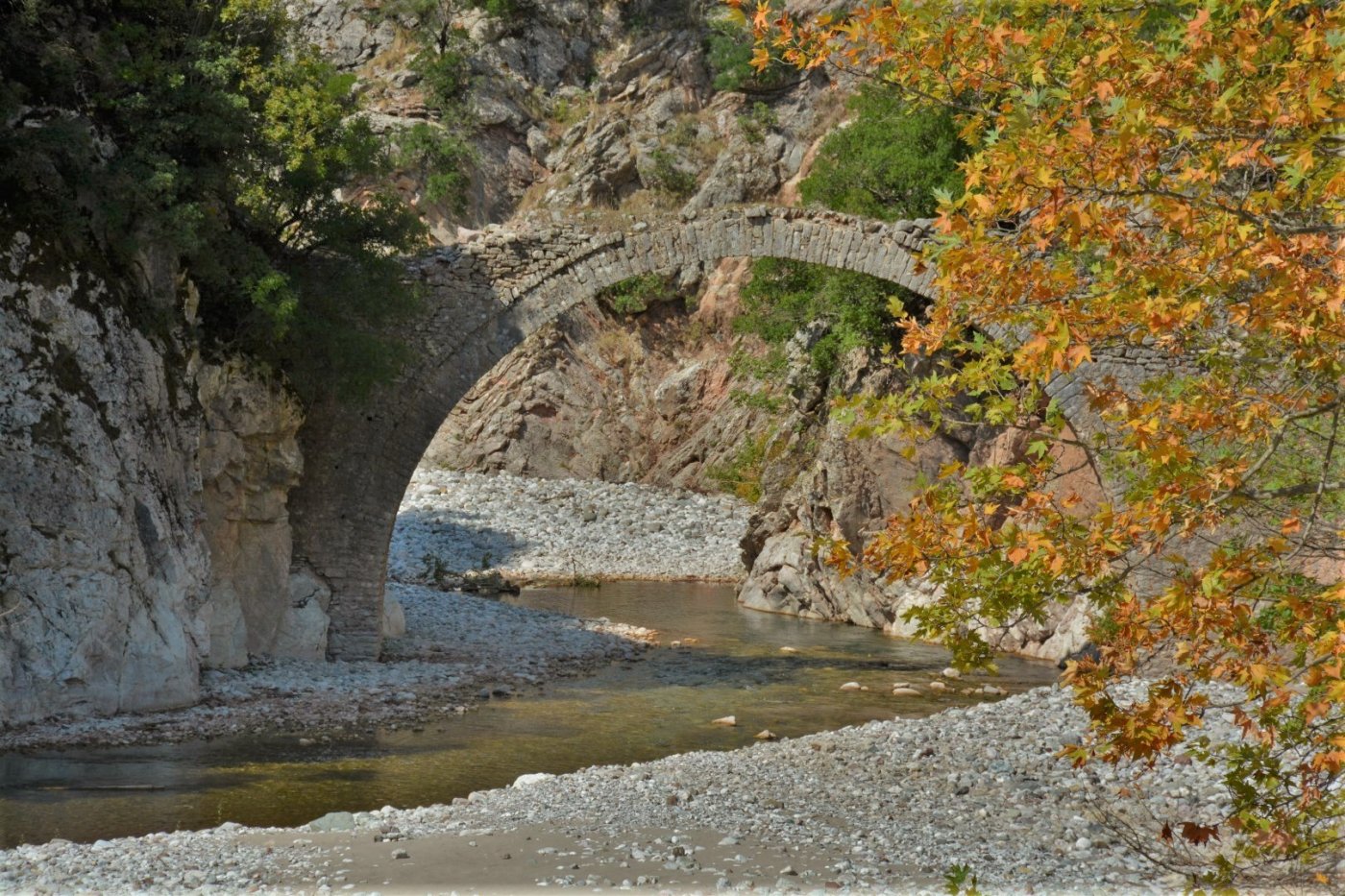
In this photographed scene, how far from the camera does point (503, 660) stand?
1318cm

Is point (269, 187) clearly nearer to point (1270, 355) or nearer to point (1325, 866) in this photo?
point (1270, 355)

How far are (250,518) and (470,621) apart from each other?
4.02m

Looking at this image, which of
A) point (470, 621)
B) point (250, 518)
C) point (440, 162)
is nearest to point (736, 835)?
point (250, 518)

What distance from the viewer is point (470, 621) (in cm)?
1542

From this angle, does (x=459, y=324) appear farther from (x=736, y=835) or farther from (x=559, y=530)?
(x=559, y=530)

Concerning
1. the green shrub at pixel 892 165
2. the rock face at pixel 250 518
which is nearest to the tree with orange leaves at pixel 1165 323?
the rock face at pixel 250 518

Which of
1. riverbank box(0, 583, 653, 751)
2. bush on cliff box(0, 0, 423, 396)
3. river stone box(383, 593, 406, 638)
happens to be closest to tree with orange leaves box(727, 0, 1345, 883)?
riverbank box(0, 583, 653, 751)

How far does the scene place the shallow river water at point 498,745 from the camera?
24.5 ft

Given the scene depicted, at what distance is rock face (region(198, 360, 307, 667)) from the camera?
1130cm

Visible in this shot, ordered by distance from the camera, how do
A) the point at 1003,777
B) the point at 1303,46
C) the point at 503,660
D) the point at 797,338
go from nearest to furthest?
the point at 1303,46, the point at 1003,777, the point at 503,660, the point at 797,338

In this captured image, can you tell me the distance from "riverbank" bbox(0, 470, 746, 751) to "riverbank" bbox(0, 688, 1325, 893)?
2902 millimetres

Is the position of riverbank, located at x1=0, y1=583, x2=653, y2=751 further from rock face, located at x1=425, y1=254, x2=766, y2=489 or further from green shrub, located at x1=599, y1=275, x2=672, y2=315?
green shrub, located at x1=599, y1=275, x2=672, y2=315

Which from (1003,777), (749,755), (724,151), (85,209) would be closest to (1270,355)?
(1003,777)

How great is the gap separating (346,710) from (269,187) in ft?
14.6
